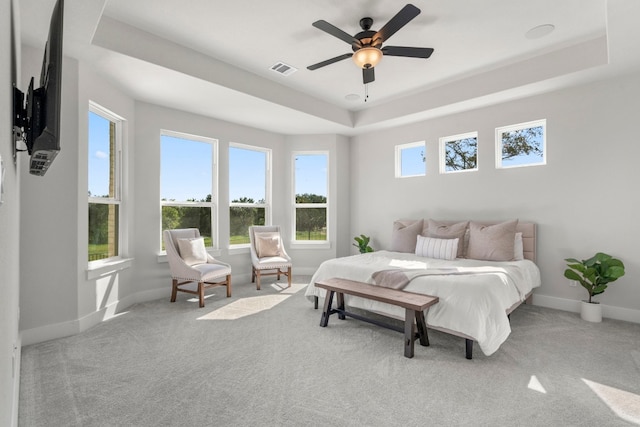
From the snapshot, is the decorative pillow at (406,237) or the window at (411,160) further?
the window at (411,160)

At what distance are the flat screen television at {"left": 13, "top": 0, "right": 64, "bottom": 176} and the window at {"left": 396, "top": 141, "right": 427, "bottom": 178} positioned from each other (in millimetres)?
5067

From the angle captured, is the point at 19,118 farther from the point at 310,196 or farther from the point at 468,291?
the point at 310,196

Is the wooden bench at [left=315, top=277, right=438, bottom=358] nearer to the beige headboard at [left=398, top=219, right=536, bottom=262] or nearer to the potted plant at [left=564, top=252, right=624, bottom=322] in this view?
the potted plant at [left=564, top=252, right=624, bottom=322]

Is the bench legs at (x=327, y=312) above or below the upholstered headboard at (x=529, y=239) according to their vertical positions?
below

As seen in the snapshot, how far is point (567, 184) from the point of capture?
409 cm

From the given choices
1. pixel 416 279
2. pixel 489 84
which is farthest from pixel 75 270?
pixel 489 84

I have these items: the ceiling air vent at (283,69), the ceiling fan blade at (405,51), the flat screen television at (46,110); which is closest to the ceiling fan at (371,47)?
the ceiling fan blade at (405,51)

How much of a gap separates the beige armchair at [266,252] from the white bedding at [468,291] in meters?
1.29

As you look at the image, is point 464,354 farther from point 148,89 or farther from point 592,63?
point 148,89

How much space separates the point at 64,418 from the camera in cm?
194

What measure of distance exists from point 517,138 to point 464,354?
3.32 meters

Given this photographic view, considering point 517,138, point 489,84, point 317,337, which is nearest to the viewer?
point 317,337

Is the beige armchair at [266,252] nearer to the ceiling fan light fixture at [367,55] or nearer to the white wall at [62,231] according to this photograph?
the white wall at [62,231]

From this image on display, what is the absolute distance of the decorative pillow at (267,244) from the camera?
17.6 feet
